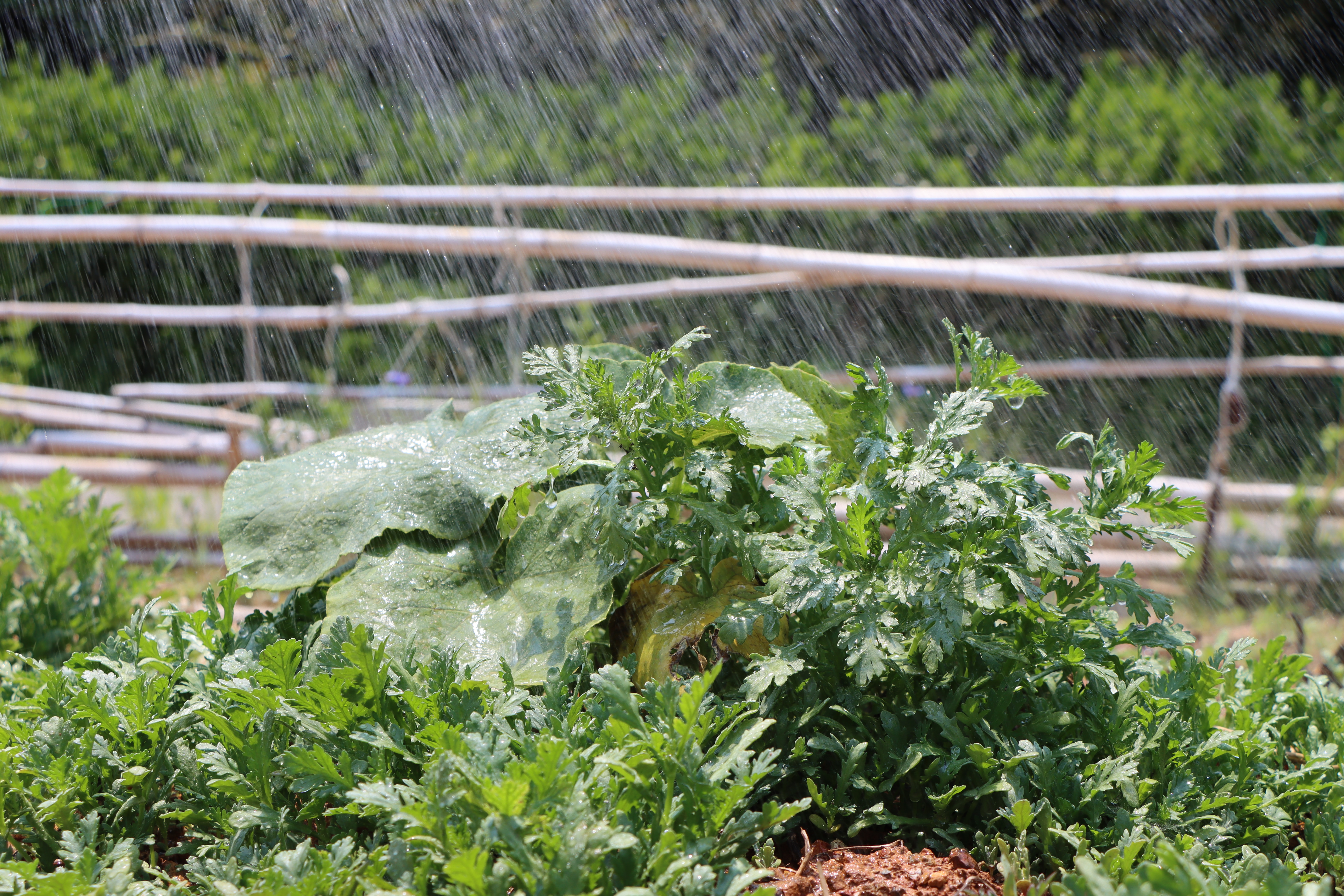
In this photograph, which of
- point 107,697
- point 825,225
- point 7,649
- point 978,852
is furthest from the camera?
point 825,225

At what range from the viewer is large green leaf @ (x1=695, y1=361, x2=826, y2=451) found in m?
1.36

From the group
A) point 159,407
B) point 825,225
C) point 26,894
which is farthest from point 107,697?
point 825,225

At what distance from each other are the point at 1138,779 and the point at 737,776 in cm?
51

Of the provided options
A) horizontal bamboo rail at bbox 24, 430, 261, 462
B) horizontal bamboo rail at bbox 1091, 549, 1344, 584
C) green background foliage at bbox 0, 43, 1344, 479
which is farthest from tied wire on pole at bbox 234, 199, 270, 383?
horizontal bamboo rail at bbox 1091, 549, 1344, 584

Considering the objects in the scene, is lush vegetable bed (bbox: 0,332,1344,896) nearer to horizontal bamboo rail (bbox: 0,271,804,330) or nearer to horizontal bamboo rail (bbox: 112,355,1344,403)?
horizontal bamboo rail (bbox: 112,355,1344,403)

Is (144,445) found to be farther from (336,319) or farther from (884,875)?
(884,875)

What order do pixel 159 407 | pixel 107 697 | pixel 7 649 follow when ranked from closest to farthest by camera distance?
pixel 107 697, pixel 7 649, pixel 159 407

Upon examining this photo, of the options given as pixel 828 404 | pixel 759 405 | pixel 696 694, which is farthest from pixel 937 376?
pixel 696 694

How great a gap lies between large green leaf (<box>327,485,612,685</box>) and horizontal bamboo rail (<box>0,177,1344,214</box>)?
9.11 feet

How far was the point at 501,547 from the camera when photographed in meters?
1.57

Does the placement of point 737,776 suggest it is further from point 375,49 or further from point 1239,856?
point 375,49

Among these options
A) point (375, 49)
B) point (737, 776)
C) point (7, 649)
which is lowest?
point (737, 776)

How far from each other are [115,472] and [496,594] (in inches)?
141

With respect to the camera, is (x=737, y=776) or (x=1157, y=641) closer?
(x=737, y=776)
